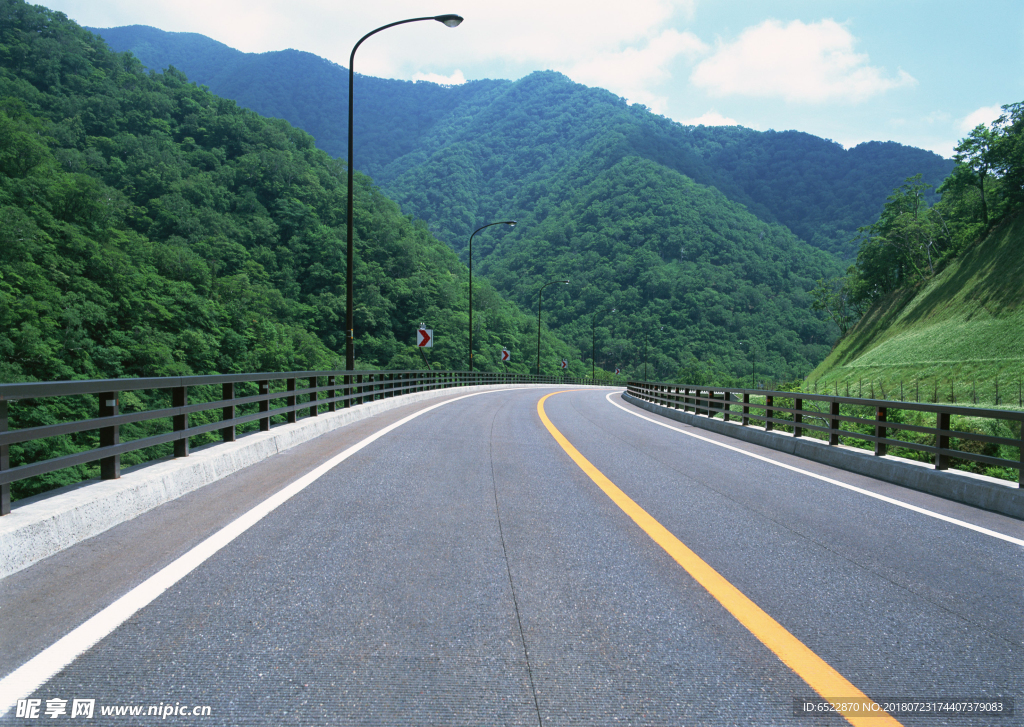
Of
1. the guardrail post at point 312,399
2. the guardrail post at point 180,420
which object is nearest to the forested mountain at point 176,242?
the guardrail post at point 312,399

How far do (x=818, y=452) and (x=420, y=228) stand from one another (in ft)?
370

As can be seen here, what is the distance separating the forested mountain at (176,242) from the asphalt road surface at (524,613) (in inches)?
1473

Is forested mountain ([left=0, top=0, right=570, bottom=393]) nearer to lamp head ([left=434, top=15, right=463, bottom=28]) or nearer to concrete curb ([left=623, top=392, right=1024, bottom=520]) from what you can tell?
lamp head ([left=434, top=15, right=463, bottom=28])

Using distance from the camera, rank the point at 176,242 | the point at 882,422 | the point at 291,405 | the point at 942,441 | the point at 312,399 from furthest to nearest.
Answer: the point at 176,242 < the point at 312,399 < the point at 291,405 < the point at 882,422 < the point at 942,441

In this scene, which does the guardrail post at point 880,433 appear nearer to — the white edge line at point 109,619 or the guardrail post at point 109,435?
the white edge line at point 109,619

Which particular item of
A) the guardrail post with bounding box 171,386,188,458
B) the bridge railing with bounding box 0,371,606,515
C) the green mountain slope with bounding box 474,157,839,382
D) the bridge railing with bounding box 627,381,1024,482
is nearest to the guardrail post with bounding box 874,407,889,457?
the bridge railing with bounding box 627,381,1024,482

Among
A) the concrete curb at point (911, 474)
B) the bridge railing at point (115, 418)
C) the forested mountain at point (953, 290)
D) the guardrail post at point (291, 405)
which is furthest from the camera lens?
the forested mountain at point (953, 290)

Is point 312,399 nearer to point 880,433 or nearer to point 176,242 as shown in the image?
point 880,433

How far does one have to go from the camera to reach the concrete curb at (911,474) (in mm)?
6793

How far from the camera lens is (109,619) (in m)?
3.36

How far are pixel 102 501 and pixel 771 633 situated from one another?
4898 mm

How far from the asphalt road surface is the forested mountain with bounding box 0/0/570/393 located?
37415 millimetres

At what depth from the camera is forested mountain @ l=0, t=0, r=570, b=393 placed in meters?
43.2

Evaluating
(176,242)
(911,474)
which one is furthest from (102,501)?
(176,242)
